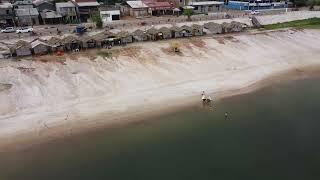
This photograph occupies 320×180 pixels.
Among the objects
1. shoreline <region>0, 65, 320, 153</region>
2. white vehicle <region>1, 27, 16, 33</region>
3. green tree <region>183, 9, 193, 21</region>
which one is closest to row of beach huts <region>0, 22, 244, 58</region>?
green tree <region>183, 9, 193, 21</region>

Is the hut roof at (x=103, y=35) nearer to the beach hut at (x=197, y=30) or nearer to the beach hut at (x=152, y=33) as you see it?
the beach hut at (x=152, y=33)

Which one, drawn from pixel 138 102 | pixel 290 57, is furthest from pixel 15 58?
pixel 290 57

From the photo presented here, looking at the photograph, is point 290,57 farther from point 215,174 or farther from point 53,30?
point 53,30

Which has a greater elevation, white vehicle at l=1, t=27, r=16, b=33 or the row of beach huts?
white vehicle at l=1, t=27, r=16, b=33

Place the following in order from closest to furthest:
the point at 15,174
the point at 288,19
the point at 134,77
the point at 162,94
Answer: the point at 15,174 → the point at 162,94 → the point at 134,77 → the point at 288,19

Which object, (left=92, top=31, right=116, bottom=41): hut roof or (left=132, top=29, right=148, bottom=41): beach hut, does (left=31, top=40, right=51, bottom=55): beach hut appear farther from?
(left=132, top=29, right=148, bottom=41): beach hut

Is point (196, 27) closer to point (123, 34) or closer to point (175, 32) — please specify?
point (175, 32)

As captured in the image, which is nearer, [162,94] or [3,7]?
[162,94]
